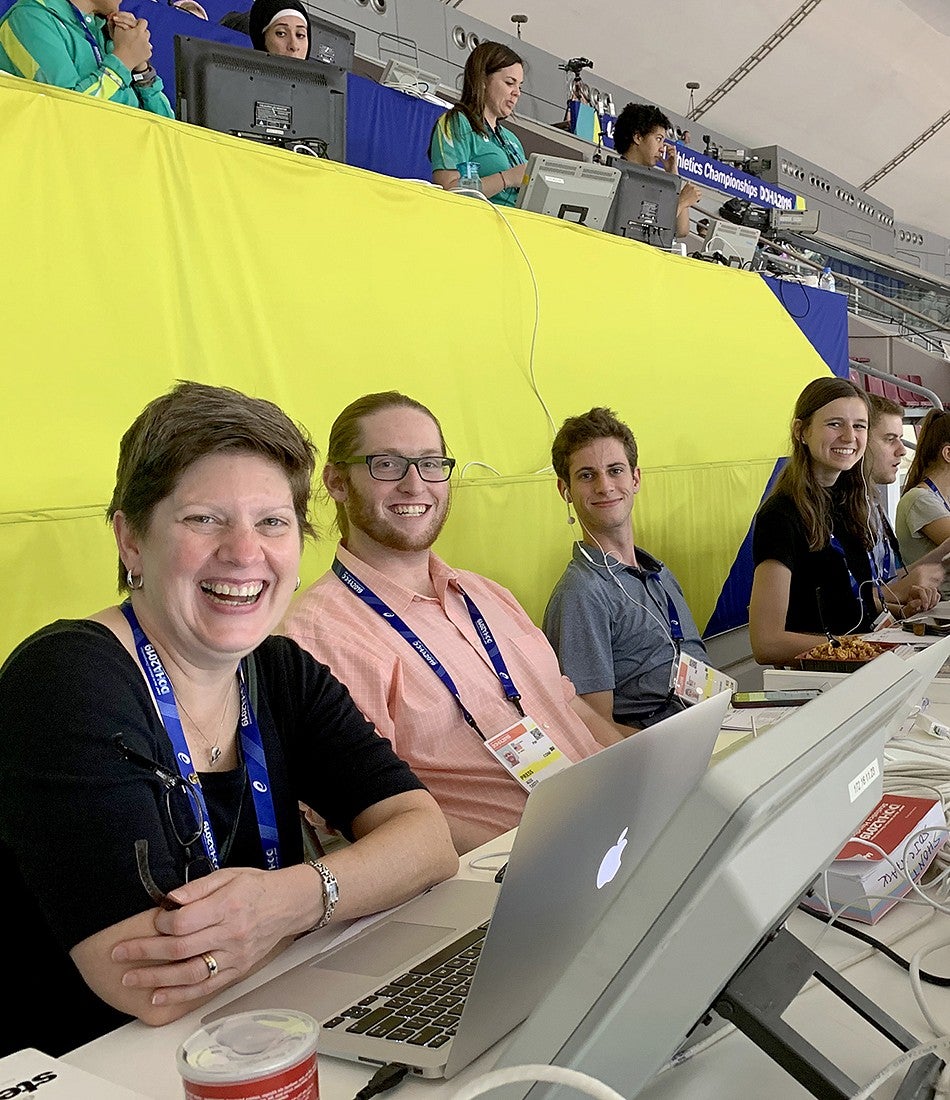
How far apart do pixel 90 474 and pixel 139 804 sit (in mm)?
1098

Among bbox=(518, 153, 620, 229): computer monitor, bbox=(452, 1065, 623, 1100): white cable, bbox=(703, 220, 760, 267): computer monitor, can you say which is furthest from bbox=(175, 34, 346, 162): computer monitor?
bbox=(452, 1065, 623, 1100): white cable

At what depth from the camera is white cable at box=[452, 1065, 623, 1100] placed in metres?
0.47

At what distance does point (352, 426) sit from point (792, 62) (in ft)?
39.9

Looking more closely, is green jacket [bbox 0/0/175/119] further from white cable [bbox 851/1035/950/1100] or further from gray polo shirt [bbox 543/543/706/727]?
white cable [bbox 851/1035/950/1100]

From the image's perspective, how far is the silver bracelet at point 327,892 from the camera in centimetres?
108

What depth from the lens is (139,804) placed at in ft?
3.39

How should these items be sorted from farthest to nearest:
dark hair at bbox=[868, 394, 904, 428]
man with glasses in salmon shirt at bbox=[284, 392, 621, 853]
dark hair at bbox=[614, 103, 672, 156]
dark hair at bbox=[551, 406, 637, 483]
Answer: dark hair at bbox=[614, 103, 672, 156] → dark hair at bbox=[868, 394, 904, 428] → dark hair at bbox=[551, 406, 637, 483] → man with glasses in salmon shirt at bbox=[284, 392, 621, 853]

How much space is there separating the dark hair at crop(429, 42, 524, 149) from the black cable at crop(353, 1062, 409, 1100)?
4.10m

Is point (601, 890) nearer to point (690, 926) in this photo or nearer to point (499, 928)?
point (499, 928)

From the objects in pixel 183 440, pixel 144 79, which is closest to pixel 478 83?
pixel 144 79

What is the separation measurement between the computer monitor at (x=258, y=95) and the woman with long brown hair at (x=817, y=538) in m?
1.68

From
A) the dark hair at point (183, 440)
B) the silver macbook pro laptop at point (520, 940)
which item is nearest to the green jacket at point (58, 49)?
the dark hair at point (183, 440)

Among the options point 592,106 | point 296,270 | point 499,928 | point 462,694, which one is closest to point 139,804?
point 499,928

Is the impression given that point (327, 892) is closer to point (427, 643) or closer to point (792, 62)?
point (427, 643)
